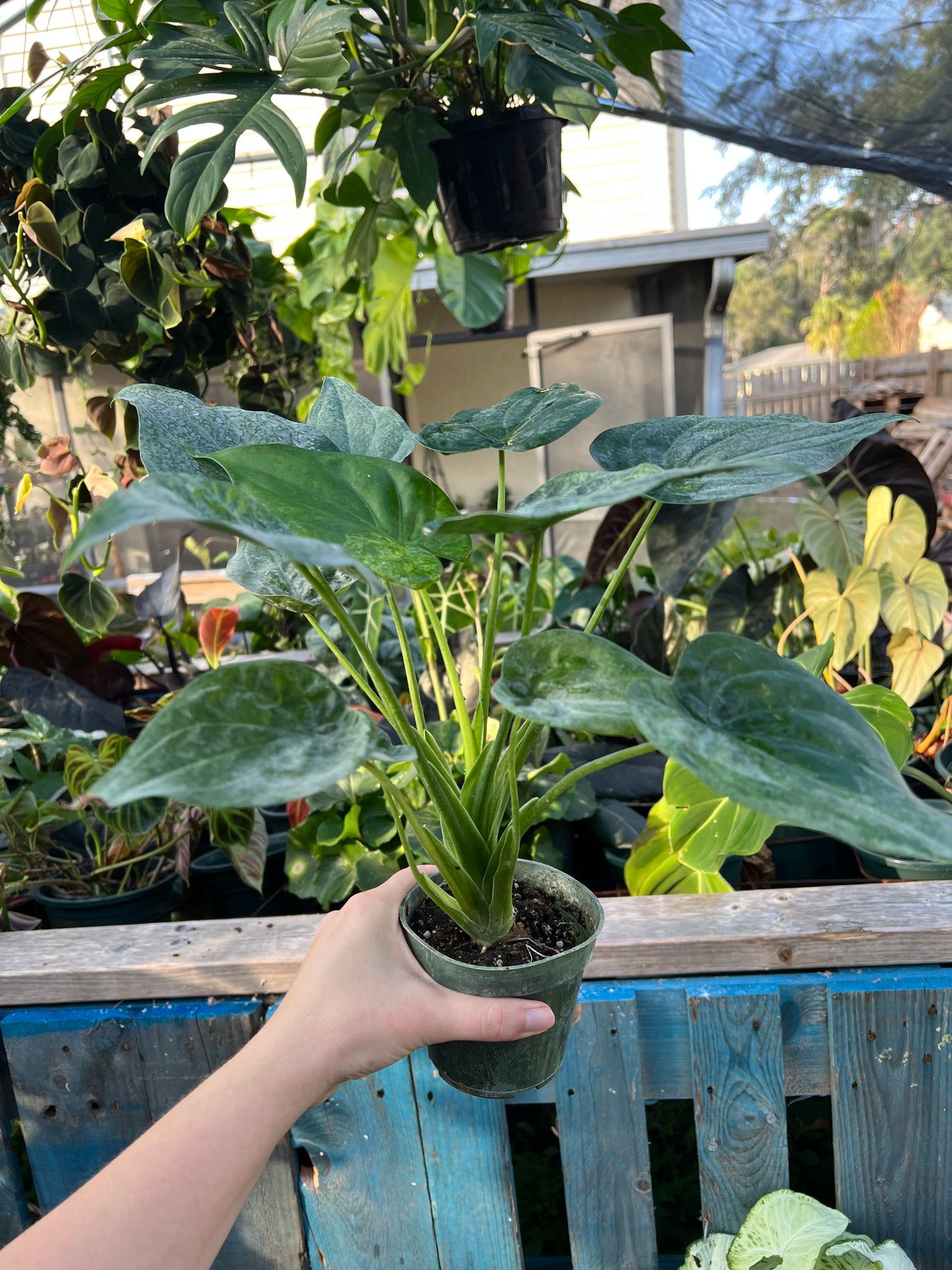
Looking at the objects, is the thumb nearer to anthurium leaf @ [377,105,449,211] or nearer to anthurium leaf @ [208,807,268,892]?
anthurium leaf @ [208,807,268,892]

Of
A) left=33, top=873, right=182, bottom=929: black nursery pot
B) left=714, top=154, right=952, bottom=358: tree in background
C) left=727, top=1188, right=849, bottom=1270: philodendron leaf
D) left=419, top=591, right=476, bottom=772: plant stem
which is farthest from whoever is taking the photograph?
left=714, top=154, right=952, bottom=358: tree in background

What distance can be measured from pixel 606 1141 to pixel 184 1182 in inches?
20.5

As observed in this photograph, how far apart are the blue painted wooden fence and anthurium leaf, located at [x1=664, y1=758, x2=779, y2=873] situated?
0.16 m

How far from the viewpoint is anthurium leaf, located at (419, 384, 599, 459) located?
0.60 meters

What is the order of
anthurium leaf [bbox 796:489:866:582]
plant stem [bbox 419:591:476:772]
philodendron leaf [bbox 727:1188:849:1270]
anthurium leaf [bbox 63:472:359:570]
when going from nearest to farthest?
anthurium leaf [bbox 63:472:359:570], plant stem [bbox 419:591:476:772], philodendron leaf [bbox 727:1188:849:1270], anthurium leaf [bbox 796:489:866:582]

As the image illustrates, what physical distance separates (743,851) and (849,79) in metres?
1.49

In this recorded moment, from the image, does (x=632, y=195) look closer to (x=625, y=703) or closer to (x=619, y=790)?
(x=619, y=790)

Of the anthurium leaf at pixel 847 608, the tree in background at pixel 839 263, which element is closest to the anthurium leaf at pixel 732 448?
the anthurium leaf at pixel 847 608

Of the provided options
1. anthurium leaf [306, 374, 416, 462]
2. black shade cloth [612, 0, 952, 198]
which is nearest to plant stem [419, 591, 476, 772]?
anthurium leaf [306, 374, 416, 462]

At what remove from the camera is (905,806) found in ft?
1.22

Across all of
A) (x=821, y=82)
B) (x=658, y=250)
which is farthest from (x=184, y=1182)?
(x=658, y=250)

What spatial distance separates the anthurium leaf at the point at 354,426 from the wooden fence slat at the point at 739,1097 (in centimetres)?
68

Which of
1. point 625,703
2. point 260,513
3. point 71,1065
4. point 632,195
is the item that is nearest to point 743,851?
point 625,703

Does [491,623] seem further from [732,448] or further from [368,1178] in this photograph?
[368,1178]
